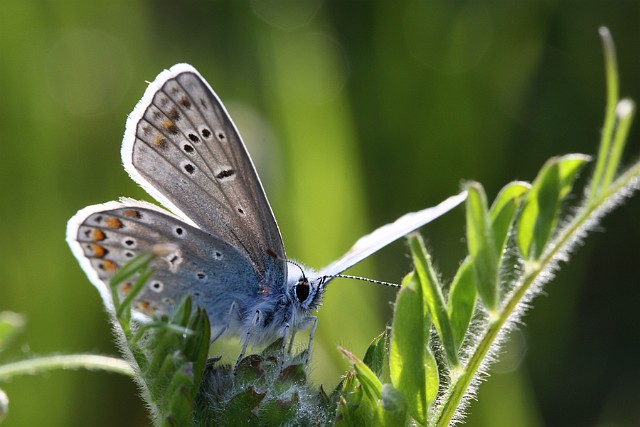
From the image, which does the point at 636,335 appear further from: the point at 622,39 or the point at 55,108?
the point at 55,108

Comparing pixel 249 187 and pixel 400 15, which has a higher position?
pixel 400 15

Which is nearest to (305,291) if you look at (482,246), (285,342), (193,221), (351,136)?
(285,342)

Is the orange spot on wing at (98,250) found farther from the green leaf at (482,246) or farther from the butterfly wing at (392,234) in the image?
the green leaf at (482,246)

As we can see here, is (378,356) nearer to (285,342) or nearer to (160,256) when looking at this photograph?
(285,342)

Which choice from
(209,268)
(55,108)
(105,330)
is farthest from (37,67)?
(209,268)

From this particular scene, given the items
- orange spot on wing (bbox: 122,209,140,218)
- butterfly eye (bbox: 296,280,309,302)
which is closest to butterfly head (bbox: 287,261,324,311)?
butterfly eye (bbox: 296,280,309,302)
